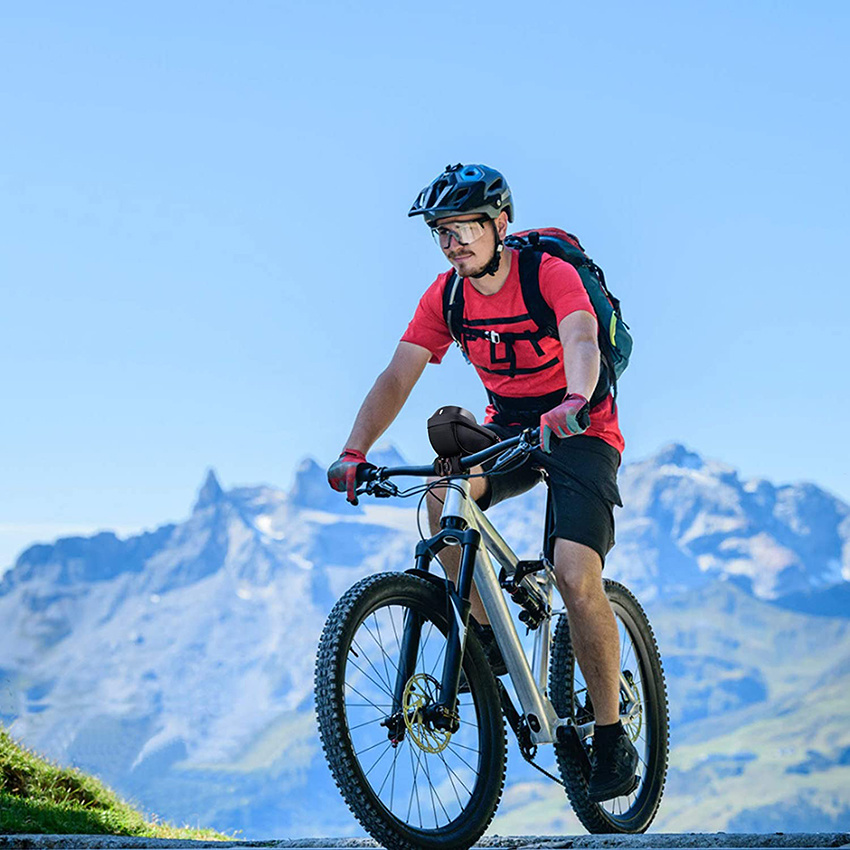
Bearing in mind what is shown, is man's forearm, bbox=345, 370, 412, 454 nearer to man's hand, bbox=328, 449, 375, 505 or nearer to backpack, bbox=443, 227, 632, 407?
man's hand, bbox=328, 449, 375, 505

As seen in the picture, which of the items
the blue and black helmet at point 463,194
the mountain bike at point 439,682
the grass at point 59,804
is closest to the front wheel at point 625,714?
the mountain bike at point 439,682

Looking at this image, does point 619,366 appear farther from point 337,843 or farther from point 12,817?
point 12,817

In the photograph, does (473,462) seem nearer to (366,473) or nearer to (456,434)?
(456,434)

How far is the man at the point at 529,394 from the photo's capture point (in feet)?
21.5

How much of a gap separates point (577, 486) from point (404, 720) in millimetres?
1762

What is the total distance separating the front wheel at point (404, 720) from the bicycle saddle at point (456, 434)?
0.67 metres

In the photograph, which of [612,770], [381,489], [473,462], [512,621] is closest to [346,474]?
[381,489]

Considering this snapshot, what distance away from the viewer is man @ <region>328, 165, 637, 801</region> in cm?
655

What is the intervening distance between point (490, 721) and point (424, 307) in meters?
2.33

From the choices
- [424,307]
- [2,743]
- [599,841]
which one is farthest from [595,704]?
[2,743]

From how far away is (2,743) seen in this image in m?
10.8

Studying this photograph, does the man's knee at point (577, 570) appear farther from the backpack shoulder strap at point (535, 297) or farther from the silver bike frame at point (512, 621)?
the backpack shoulder strap at point (535, 297)

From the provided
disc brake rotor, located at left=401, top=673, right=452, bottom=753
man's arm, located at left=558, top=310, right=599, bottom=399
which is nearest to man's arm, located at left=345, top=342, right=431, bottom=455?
man's arm, located at left=558, top=310, right=599, bottom=399

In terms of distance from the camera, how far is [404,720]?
566 cm
